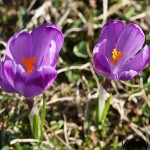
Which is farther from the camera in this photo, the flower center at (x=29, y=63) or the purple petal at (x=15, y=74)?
the flower center at (x=29, y=63)

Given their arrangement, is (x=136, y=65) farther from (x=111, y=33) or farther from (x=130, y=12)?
(x=130, y=12)

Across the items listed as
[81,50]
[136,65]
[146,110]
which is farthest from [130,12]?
[136,65]

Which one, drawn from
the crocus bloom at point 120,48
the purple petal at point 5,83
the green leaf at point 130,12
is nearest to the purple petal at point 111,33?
the crocus bloom at point 120,48

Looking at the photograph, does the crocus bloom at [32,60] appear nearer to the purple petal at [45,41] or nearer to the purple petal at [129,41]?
the purple petal at [45,41]

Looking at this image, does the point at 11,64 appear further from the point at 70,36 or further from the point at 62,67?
the point at 70,36

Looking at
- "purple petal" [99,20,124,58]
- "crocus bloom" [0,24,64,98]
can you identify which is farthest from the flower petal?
"crocus bloom" [0,24,64,98]

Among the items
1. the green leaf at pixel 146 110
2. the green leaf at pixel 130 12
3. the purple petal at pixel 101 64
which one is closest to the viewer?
the purple petal at pixel 101 64

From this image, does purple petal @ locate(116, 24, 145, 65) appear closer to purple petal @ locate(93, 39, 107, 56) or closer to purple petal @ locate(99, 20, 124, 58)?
purple petal @ locate(99, 20, 124, 58)
